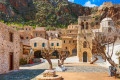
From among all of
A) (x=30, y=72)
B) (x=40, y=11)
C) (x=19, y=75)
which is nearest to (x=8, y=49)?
(x=30, y=72)

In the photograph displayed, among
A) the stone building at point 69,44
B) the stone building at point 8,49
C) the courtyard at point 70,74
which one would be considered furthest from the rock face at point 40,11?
the courtyard at point 70,74

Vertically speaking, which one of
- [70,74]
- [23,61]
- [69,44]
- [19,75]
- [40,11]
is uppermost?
[40,11]

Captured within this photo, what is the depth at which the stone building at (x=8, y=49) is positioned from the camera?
570 inches

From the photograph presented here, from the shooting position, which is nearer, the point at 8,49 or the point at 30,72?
the point at 8,49

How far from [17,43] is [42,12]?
265 feet

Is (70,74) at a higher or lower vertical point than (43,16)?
lower

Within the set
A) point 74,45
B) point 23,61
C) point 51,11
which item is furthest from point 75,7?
point 23,61

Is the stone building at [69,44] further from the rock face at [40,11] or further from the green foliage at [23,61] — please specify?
the rock face at [40,11]

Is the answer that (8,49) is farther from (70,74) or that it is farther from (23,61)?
(23,61)

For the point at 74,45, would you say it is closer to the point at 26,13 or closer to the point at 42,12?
the point at 42,12

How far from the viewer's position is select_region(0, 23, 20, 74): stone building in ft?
47.5

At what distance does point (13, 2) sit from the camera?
103 meters

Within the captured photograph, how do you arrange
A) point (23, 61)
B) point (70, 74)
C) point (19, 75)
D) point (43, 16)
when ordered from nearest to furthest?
point (19, 75), point (70, 74), point (23, 61), point (43, 16)

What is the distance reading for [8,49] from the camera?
16000 millimetres
